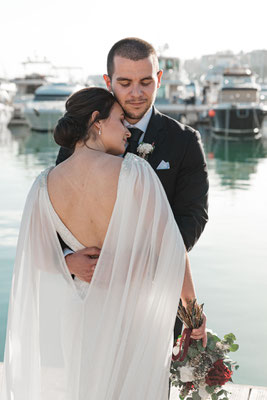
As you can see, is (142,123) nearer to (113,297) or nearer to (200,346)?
(113,297)

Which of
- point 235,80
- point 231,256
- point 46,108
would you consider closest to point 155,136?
point 231,256

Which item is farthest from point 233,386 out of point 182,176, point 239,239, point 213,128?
point 213,128

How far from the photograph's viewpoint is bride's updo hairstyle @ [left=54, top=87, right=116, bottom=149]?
2.14 m

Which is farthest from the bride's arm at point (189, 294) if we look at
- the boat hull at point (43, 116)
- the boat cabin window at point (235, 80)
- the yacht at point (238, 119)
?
the boat cabin window at point (235, 80)

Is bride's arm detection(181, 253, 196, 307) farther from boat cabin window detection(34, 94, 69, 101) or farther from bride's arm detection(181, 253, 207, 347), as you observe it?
boat cabin window detection(34, 94, 69, 101)

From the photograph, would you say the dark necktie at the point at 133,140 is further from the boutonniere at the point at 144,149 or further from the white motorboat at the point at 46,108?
the white motorboat at the point at 46,108

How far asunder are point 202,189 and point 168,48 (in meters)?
44.2

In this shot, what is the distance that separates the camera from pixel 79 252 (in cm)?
215

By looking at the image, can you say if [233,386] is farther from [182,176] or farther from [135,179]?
[135,179]

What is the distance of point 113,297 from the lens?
2.12m

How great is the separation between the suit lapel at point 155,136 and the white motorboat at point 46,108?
31595mm

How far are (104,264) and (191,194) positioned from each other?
542 mm

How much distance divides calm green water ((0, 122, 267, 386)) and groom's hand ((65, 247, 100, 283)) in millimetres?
2698

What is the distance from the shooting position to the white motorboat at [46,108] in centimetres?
3459
